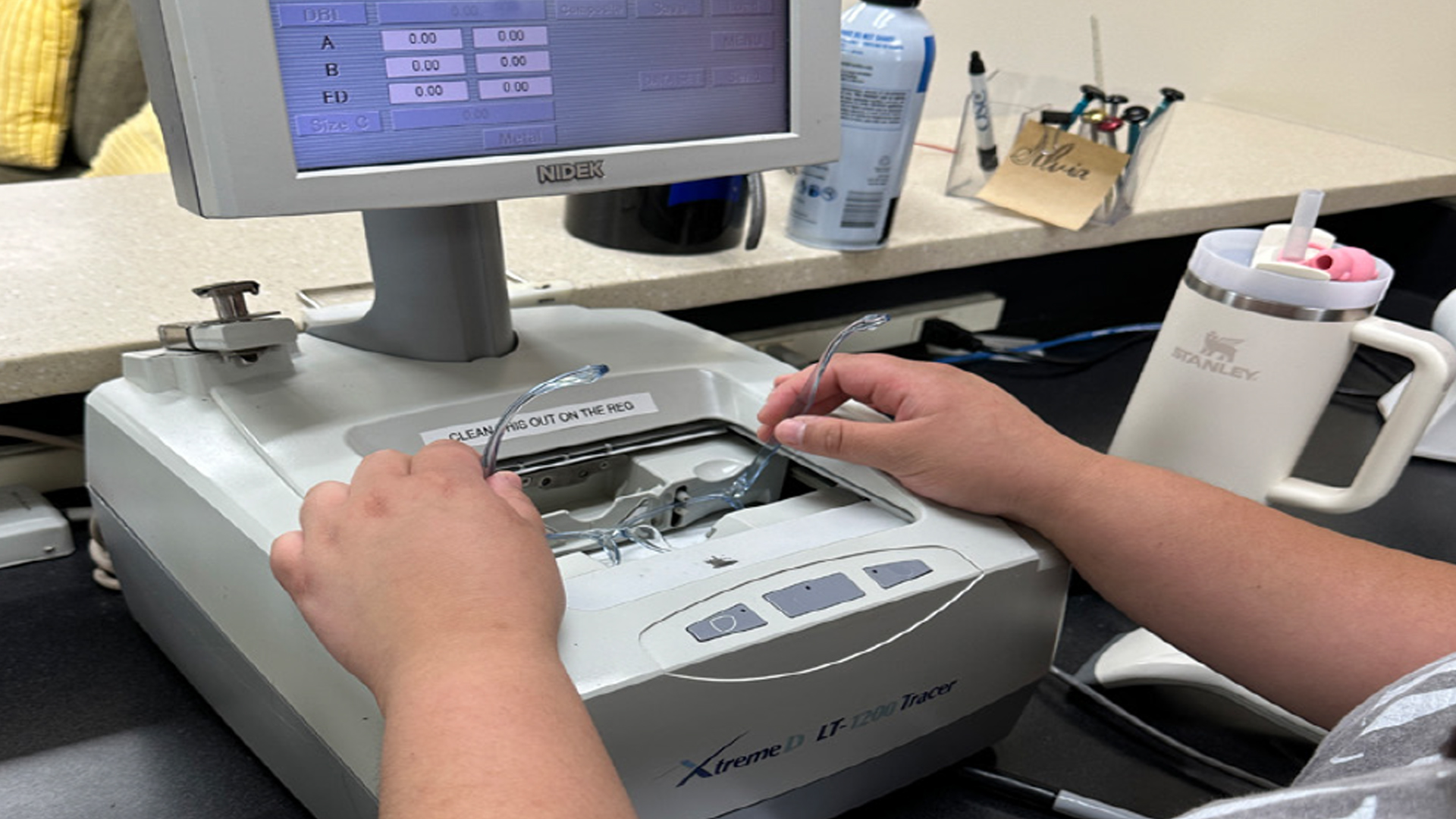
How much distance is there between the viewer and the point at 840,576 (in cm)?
44

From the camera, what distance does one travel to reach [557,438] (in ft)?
1.85

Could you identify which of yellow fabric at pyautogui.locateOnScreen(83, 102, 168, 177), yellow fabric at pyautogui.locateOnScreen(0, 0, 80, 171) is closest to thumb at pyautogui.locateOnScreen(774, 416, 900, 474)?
yellow fabric at pyautogui.locateOnScreen(83, 102, 168, 177)

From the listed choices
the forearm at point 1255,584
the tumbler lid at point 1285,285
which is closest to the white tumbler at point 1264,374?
the tumbler lid at point 1285,285

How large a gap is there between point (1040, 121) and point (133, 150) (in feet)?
5.08

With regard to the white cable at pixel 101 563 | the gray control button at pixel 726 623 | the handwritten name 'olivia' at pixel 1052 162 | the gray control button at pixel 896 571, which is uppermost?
the handwritten name 'olivia' at pixel 1052 162

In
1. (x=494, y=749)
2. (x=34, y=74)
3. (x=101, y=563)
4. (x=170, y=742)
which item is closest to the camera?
(x=494, y=749)

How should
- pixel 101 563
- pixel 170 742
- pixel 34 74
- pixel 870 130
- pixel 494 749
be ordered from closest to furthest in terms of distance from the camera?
pixel 494 749, pixel 170 742, pixel 101 563, pixel 870 130, pixel 34 74

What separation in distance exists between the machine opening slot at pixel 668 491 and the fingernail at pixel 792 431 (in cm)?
4

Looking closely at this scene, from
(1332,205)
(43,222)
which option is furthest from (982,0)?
(43,222)

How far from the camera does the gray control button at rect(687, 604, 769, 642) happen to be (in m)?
0.40

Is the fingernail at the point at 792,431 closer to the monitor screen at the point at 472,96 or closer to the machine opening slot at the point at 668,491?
the machine opening slot at the point at 668,491

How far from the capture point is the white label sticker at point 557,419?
1.78 ft

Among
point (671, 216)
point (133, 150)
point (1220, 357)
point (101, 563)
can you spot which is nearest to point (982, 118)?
point (671, 216)

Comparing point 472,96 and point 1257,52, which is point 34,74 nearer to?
point 472,96
